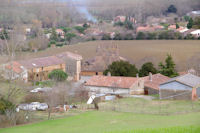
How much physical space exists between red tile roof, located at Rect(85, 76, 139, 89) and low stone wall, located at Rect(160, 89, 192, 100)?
2.64m

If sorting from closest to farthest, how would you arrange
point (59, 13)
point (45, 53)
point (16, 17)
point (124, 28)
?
Result: point (45, 53), point (124, 28), point (16, 17), point (59, 13)

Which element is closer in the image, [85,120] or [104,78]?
[85,120]

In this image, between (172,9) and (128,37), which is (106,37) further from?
(172,9)

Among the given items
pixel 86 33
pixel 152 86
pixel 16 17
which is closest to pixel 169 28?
pixel 86 33

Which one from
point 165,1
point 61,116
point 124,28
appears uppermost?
point 165,1

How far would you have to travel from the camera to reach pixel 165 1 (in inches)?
2031

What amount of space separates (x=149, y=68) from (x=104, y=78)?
5.26 metres

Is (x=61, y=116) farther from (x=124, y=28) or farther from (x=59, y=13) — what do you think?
(x=59, y=13)

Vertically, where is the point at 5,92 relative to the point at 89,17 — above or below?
below

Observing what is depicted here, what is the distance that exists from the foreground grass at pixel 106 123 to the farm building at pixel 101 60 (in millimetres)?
17199

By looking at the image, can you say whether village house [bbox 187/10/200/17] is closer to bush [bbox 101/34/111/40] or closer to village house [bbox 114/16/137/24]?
village house [bbox 114/16/137/24]

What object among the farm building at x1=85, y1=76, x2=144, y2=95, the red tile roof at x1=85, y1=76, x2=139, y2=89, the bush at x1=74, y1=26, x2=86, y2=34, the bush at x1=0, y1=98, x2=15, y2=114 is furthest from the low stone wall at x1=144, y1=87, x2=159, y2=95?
the bush at x1=74, y1=26, x2=86, y2=34

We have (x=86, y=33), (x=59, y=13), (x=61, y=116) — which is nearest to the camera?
(x=61, y=116)

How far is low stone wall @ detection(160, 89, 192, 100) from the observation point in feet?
73.6
